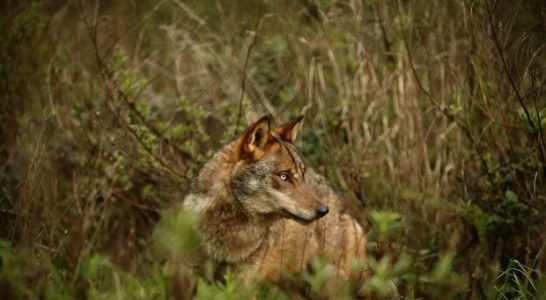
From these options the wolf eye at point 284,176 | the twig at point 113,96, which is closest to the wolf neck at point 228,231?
the wolf eye at point 284,176

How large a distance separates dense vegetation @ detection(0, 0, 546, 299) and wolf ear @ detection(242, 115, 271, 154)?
989mm

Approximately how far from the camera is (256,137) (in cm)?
495

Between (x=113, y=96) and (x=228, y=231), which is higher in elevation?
(x=113, y=96)

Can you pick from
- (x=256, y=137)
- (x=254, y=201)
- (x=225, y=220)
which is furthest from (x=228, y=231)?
(x=256, y=137)

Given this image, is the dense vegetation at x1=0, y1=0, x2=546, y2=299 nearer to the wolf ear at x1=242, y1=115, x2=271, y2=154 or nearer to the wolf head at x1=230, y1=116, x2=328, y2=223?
the wolf head at x1=230, y1=116, x2=328, y2=223

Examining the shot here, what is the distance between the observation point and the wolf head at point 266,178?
488 cm

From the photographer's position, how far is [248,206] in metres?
4.97

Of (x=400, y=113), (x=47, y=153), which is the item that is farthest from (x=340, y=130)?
(x=47, y=153)

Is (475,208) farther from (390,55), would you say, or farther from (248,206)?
(390,55)

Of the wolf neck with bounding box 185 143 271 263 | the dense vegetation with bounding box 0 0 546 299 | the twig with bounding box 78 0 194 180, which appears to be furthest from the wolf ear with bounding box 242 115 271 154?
the twig with bounding box 78 0 194 180

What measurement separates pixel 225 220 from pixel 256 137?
67 centimetres

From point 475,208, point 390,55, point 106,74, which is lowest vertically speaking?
point 475,208

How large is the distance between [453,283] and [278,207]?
5.14ft

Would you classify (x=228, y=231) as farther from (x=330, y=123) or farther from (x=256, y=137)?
(x=330, y=123)
